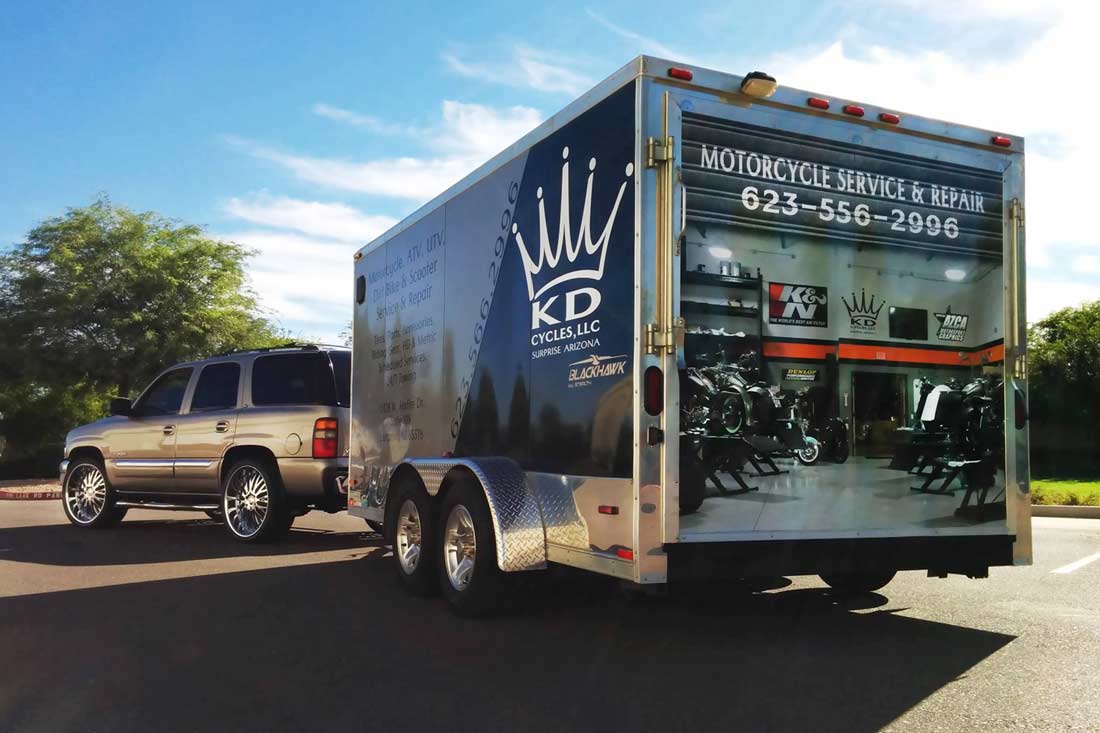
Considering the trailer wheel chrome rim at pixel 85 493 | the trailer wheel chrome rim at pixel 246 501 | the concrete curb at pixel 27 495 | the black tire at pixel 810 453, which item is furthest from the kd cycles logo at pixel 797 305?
the concrete curb at pixel 27 495

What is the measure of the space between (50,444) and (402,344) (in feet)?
79.8

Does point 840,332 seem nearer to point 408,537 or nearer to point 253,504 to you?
point 408,537

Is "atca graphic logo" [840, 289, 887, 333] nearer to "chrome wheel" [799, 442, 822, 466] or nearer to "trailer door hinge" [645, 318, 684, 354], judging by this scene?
"chrome wheel" [799, 442, 822, 466]

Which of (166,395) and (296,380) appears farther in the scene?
(166,395)

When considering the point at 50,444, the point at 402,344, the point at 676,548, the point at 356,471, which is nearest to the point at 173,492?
the point at 356,471

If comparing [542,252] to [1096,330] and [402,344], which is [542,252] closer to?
[402,344]

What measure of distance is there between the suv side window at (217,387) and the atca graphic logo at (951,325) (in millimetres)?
8121

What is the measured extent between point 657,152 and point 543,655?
2.95m

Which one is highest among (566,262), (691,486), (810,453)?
(566,262)

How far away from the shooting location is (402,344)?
28.2 ft

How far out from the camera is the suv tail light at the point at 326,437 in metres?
10.7

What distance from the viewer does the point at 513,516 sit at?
20.4ft

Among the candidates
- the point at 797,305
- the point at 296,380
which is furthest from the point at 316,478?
the point at 797,305

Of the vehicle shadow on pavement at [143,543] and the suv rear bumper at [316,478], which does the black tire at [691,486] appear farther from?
the vehicle shadow on pavement at [143,543]
